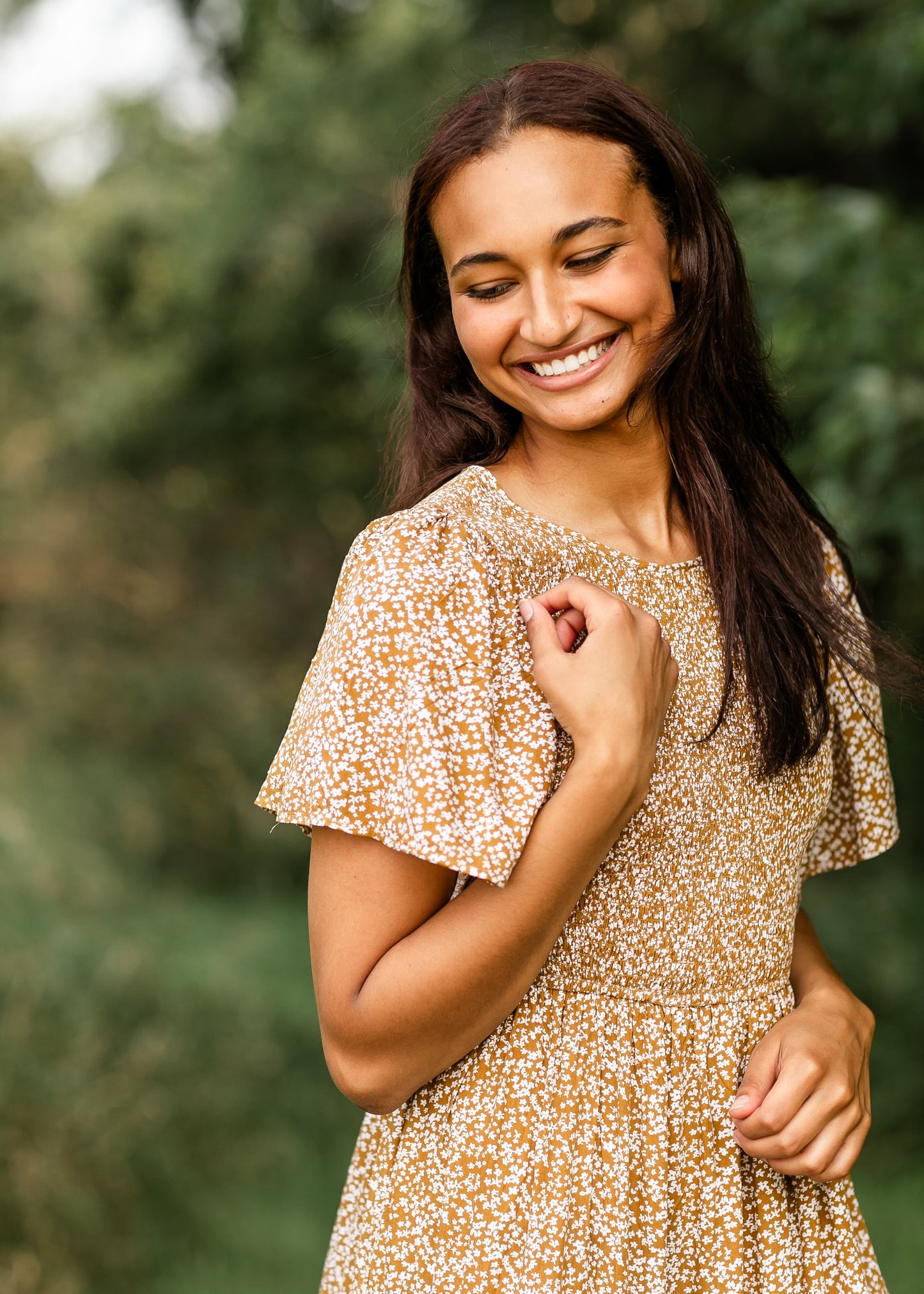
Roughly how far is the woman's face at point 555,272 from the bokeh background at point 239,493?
361mm

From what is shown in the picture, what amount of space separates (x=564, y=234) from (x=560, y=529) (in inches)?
11.2

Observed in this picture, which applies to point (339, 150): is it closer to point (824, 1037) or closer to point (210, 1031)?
point (210, 1031)

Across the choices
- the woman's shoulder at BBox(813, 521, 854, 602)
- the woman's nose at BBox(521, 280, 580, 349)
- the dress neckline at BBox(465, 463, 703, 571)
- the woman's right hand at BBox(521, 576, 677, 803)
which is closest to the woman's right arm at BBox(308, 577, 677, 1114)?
the woman's right hand at BBox(521, 576, 677, 803)

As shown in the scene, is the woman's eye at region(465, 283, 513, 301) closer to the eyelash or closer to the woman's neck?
the eyelash

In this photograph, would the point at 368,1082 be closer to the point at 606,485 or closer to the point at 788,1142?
the point at 788,1142

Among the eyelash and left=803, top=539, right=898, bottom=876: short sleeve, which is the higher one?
the eyelash

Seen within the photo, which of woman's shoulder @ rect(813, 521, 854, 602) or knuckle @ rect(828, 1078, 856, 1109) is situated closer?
knuckle @ rect(828, 1078, 856, 1109)

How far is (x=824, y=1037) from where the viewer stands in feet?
4.18

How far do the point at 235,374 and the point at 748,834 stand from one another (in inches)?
253

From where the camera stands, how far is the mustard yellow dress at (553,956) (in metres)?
1.12

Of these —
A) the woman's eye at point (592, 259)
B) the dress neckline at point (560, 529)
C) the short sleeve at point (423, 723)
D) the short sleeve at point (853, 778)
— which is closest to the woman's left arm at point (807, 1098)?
the short sleeve at point (853, 778)

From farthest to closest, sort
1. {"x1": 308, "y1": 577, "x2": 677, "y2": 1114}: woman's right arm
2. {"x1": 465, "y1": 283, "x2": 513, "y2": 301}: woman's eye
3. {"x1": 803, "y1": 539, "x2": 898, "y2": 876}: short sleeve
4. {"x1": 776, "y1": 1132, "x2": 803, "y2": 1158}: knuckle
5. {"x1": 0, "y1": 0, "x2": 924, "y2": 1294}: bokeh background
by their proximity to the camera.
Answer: {"x1": 0, "y1": 0, "x2": 924, "y2": 1294}: bokeh background, {"x1": 803, "y1": 539, "x2": 898, "y2": 876}: short sleeve, {"x1": 465, "y1": 283, "x2": 513, "y2": 301}: woman's eye, {"x1": 776, "y1": 1132, "x2": 803, "y2": 1158}: knuckle, {"x1": 308, "y1": 577, "x2": 677, "y2": 1114}: woman's right arm

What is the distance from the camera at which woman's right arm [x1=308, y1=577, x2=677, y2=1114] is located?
1090mm

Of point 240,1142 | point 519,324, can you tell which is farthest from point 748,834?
point 240,1142
